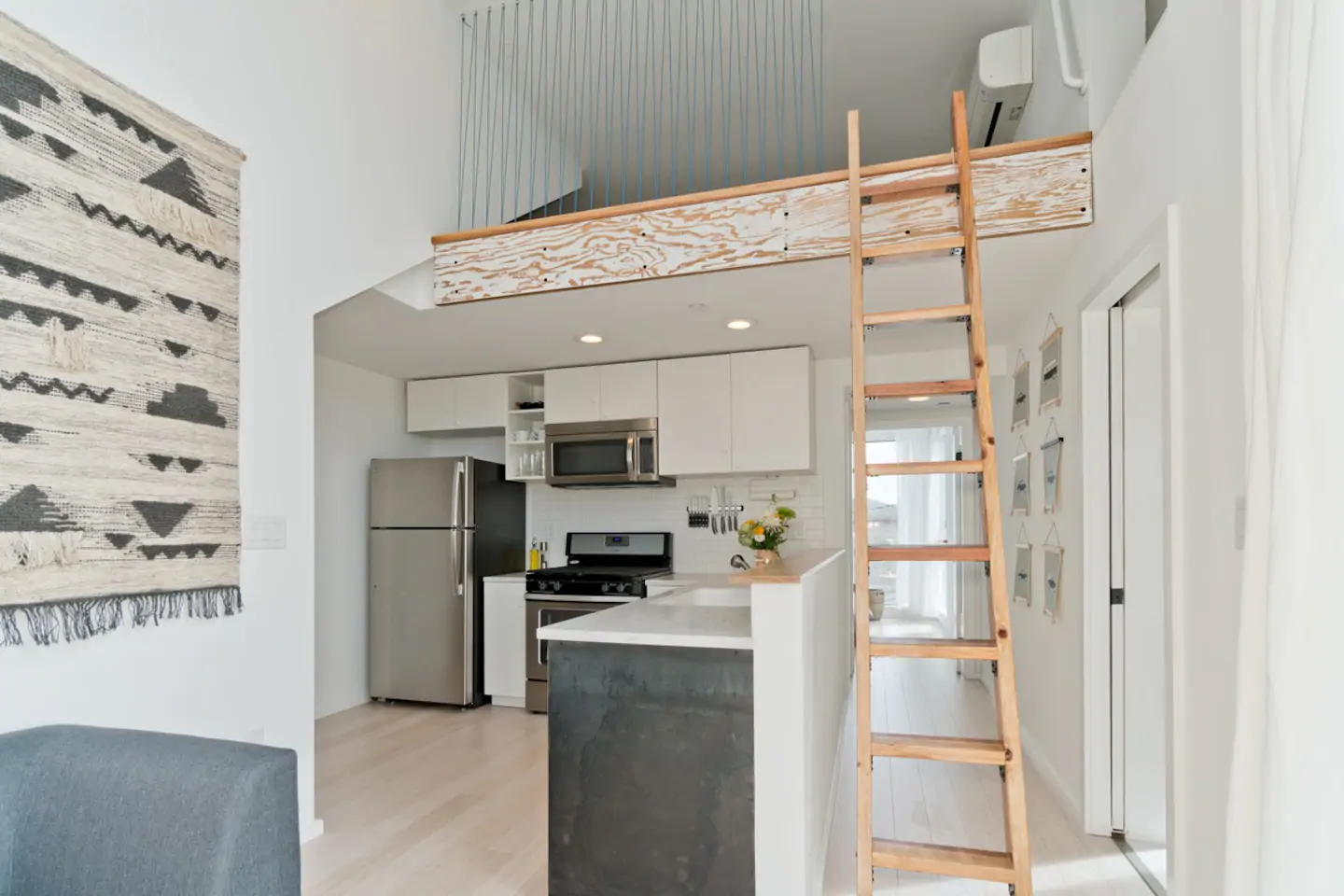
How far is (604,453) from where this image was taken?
16.4ft

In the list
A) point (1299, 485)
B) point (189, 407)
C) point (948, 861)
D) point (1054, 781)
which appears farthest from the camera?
point (1054, 781)

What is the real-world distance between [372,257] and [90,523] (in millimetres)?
1618

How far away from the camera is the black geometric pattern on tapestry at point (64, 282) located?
187 cm

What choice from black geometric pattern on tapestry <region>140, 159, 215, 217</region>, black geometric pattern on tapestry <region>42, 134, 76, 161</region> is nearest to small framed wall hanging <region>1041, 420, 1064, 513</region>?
black geometric pattern on tapestry <region>140, 159, 215, 217</region>

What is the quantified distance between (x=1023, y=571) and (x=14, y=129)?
4195mm

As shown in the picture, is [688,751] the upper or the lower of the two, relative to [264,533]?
lower

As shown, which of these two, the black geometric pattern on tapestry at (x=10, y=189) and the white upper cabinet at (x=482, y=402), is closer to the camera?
the black geometric pattern on tapestry at (x=10, y=189)

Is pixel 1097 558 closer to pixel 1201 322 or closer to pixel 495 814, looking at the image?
pixel 1201 322

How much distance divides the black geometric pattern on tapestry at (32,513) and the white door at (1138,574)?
3.31 m

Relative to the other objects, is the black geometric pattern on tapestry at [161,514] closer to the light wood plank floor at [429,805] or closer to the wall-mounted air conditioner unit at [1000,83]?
the light wood plank floor at [429,805]

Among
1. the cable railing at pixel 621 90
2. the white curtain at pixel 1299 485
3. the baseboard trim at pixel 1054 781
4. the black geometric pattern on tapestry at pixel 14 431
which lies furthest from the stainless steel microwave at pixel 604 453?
the white curtain at pixel 1299 485

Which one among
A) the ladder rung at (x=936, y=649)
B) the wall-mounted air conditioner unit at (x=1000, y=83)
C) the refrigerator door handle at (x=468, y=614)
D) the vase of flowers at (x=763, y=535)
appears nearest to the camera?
the ladder rung at (x=936, y=649)

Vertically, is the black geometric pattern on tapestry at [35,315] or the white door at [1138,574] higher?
the black geometric pattern on tapestry at [35,315]

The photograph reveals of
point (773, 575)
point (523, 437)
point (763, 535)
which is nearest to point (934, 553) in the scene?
point (773, 575)
